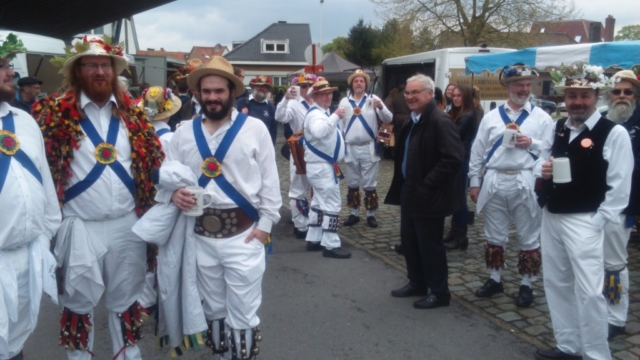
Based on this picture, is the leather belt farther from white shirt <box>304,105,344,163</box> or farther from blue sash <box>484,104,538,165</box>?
white shirt <box>304,105,344,163</box>

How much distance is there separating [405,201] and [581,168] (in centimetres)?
165

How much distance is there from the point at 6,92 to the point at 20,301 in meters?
1.06

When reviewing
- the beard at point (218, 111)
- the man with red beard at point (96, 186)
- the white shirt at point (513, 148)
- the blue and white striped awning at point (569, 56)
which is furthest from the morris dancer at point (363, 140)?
the man with red beard at point (96, 186)

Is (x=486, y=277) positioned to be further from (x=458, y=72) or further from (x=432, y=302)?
(x=458, y=72)

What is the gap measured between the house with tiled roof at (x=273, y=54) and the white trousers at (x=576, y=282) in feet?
166

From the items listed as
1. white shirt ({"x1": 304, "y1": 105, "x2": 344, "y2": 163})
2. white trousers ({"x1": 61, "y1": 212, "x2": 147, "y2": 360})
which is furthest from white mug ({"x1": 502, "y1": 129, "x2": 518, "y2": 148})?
white trousers ({"x1": 61, "y1": 212, "x2": 147, "y2": 360})

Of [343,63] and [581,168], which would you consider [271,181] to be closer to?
[581,168]

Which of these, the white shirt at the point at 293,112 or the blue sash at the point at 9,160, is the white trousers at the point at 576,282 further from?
the white shirt at the point at 293,112

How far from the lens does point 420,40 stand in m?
25.9

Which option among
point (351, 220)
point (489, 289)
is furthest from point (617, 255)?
point (351, 220)

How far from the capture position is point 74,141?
327cm

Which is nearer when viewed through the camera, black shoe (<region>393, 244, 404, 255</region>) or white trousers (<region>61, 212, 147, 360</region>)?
white trousers (<region>61, 212, 147, 360</region>)

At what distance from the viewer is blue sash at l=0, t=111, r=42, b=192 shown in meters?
2.81

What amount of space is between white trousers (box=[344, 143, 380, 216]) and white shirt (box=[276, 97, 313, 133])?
0.80 meters
